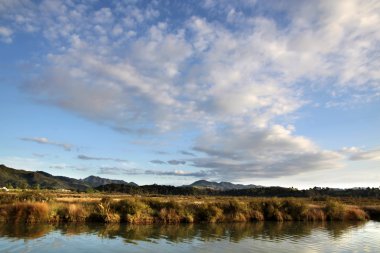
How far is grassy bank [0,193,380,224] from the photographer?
3094 cm

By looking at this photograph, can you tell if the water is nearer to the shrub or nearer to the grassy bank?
the grassy bank

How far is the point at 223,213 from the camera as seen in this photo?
37.7 m

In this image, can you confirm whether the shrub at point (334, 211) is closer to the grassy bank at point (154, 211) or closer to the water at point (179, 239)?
the grassy bank at point (154, 211)

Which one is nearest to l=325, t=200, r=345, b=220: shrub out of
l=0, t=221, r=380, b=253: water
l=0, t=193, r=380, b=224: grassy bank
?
l=0, t=193, r=380, b=224: grassy bank

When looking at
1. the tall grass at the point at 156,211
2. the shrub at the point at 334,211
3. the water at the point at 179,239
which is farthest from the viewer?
the shrub at the point at 334,211

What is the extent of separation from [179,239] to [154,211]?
9.91 m

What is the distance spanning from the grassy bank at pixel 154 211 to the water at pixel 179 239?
2319 millimetres

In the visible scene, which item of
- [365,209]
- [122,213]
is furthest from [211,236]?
[365,209]

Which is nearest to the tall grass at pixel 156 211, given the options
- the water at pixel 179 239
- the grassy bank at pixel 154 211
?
the grassy bank at pixel 154 211

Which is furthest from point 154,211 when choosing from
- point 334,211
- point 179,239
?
point 334,211

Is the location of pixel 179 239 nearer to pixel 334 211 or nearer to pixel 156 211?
pixel 156 211

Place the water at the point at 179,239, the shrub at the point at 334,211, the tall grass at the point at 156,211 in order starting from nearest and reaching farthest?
the water at the point at 179,239
the tall grass at the point at 156,211
the shrub at the point at 334,211

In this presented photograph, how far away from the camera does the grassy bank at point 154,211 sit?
30938 millimetres

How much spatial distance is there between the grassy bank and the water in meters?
2.32
